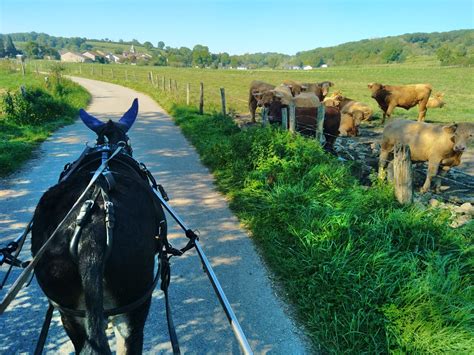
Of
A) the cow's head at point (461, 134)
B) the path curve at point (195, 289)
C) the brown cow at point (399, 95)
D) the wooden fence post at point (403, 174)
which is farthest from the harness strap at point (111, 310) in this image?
the brown cow at point (399, 95)

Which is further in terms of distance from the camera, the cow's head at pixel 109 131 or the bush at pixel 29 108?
the bush at pixel 29 108

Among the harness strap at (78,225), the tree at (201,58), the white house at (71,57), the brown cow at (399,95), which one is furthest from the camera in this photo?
the tree at (201,58)

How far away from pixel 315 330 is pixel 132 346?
74.5 inches

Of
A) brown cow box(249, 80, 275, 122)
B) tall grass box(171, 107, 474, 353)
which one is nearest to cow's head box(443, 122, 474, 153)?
tall grass box(171, 107, 474, 353)

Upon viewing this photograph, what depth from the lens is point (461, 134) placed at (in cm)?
743

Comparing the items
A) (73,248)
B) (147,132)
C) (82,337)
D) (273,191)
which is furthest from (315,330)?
(147,132)

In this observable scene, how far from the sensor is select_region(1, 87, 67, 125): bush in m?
12.1

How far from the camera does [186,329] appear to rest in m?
3.35

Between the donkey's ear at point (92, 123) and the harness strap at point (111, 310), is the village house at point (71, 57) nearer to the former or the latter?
the donkey's ear at point (92, 123)

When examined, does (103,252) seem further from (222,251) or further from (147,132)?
(147,132)

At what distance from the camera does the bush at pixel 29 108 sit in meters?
12.1

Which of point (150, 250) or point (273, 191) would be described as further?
point (273, 191)

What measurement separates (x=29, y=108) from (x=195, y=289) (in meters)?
11.9

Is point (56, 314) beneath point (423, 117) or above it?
beneath
